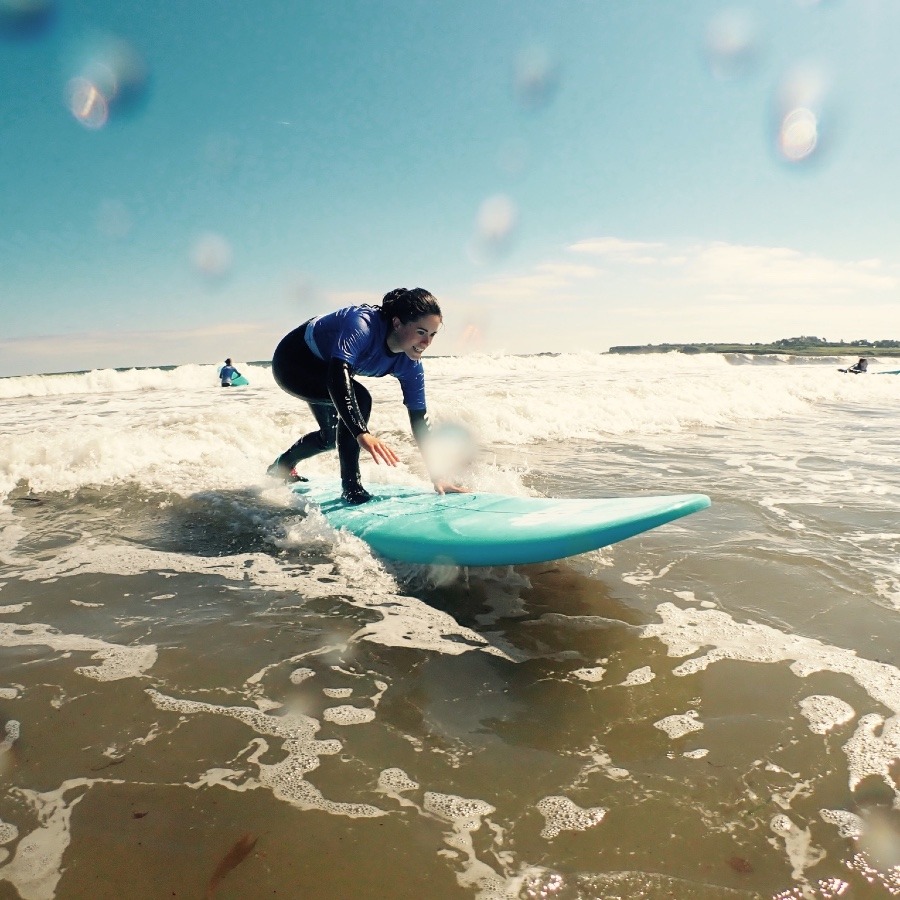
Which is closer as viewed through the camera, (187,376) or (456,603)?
(456,603)

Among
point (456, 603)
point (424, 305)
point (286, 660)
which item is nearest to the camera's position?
point (286, 660)

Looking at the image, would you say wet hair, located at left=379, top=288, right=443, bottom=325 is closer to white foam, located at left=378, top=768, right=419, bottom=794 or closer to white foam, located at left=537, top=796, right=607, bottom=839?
white foam, located at left=378, top=768, right=419, bottom=794

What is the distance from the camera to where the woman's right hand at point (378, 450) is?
3.17 metres

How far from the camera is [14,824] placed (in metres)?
1.61

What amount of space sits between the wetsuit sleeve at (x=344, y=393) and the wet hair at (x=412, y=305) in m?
0.47

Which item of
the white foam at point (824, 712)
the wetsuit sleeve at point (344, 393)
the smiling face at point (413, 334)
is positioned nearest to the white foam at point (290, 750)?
the white foam at point (824, 712)

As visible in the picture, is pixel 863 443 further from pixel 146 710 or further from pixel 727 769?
pixel 146 710

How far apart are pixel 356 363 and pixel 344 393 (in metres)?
0.33

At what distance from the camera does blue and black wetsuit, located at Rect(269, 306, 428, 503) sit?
3.65 meters

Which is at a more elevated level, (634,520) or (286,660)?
(634,520)

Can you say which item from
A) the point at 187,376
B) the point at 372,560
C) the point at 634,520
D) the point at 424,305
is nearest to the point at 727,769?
the point at 634,520

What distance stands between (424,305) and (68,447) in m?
5.17

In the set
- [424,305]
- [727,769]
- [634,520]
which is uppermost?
[424,305]

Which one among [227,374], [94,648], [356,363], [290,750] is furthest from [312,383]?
[227,374]
